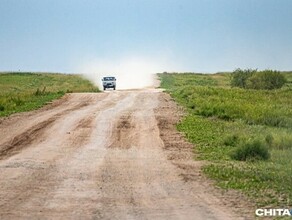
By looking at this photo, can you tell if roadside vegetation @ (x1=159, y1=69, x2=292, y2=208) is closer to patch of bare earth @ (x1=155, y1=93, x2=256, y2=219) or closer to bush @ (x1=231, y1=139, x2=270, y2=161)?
bush @ (x1=231, y1=139, x2=270, y2=161)

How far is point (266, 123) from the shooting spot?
1073 inches

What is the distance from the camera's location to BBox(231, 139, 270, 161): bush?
647 inches

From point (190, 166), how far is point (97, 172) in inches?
105

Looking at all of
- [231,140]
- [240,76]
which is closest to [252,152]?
[231,140]

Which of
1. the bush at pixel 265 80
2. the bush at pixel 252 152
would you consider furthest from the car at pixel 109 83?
the bush at pixel 252 152

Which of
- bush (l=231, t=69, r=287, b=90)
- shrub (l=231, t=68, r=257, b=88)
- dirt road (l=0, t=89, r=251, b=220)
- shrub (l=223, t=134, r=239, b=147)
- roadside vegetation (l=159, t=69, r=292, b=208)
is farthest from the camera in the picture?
shrub (l=231, t=68, r=257, b=88)

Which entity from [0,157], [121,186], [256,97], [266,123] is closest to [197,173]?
[121,186]

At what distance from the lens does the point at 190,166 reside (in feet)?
49.8

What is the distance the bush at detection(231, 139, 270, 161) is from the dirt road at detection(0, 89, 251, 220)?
4.74 feet

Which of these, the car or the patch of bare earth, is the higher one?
the car

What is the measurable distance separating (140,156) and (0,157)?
412 centimetres

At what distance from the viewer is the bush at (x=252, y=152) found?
16.4 m

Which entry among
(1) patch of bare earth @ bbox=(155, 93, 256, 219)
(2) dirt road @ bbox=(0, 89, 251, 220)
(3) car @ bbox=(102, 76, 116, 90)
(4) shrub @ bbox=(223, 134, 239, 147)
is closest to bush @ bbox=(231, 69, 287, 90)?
(3) car @ bbox=(102, 76, 116, 90)
